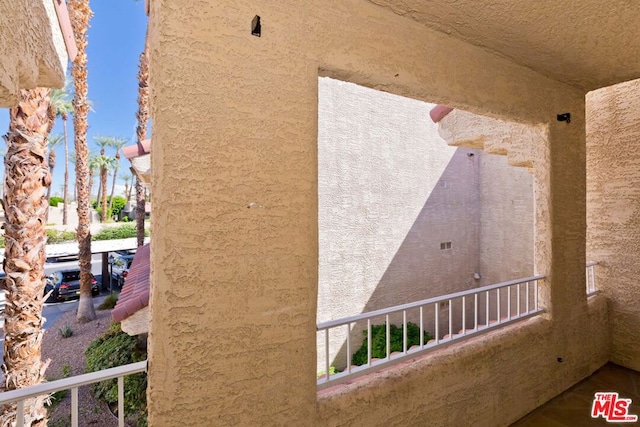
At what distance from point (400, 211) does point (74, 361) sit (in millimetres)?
9101

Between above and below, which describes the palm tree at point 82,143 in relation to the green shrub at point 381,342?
above

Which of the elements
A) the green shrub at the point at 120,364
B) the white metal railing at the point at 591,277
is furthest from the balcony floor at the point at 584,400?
the green shrub at the point at 120,364

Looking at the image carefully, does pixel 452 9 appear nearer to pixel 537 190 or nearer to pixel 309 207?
pixel 309 207

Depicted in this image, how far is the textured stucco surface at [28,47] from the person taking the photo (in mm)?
1173

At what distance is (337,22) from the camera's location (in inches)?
68.2

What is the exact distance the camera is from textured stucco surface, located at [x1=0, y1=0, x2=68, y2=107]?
1.17 meters

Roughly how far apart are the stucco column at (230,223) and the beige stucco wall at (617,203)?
4.03m

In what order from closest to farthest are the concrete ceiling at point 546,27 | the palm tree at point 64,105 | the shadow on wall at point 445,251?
the concrete ceiling at point 546,27
the shadow on wall at point 445,251
the palm tree at point 64,105

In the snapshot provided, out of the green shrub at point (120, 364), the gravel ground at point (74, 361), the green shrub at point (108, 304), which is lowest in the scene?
the gravel ground at point (74, 361)

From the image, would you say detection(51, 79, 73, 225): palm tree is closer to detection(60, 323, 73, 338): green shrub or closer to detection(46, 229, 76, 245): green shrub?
detection(46, 229, 76, 245): green shrub

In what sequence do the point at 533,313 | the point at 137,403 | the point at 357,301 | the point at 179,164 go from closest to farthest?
the point at 179,164 → the point at 533,313 → the point at 137,403 → the point at 357,301

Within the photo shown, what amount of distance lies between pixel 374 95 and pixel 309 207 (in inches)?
295

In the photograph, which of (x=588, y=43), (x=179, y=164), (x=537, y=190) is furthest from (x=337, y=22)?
(x=537, y=190)

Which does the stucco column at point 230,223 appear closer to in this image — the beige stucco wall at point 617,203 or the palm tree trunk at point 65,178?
the beige stucco wall at point 617,203
